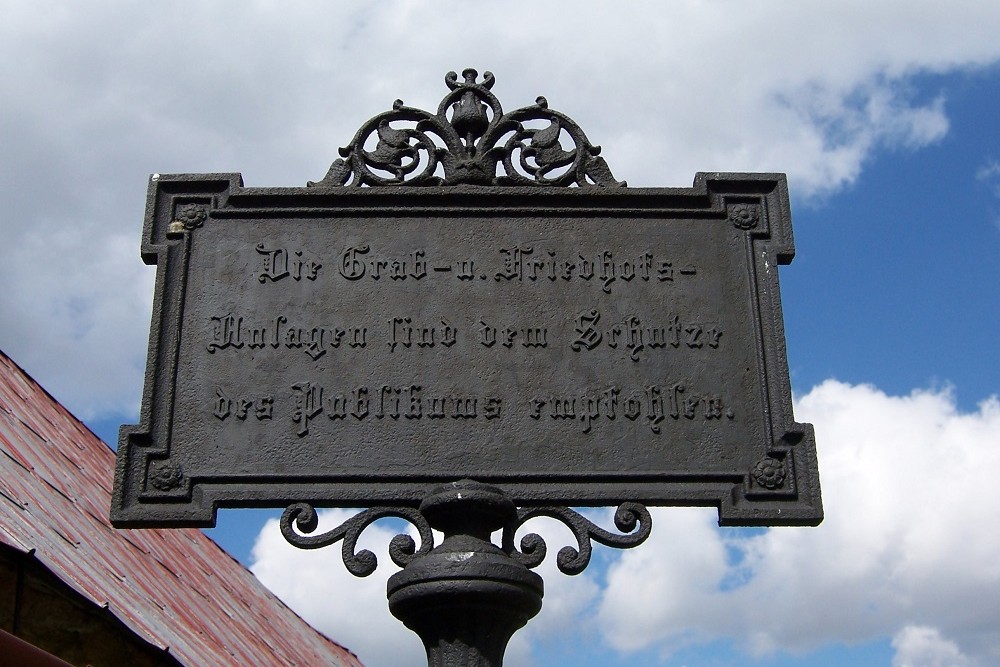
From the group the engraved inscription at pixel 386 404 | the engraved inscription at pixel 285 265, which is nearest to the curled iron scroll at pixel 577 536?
the engraved inscription at pixel 386 404

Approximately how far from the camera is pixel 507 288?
4012mm

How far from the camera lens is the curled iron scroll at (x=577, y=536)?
11.7 ft

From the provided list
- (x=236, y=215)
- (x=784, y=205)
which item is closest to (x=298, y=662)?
(x=236, y=215)

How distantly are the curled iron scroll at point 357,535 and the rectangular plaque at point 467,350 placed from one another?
5 cm

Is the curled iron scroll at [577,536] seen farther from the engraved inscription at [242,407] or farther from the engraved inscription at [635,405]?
the engraved inscription at [242,407]

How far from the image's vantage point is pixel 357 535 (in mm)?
3594

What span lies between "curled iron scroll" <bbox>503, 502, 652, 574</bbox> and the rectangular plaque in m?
0.06

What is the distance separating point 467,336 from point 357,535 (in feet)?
2.83

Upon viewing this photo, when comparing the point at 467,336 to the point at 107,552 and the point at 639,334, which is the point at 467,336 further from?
the point at 107,552

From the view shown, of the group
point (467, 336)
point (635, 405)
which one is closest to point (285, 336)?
point (467, 336)

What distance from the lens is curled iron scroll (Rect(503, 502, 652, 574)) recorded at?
3.55 metres

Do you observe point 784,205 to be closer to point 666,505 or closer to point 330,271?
point 666,505

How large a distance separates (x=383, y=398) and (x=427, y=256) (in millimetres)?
633

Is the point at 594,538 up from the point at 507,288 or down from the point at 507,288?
down
